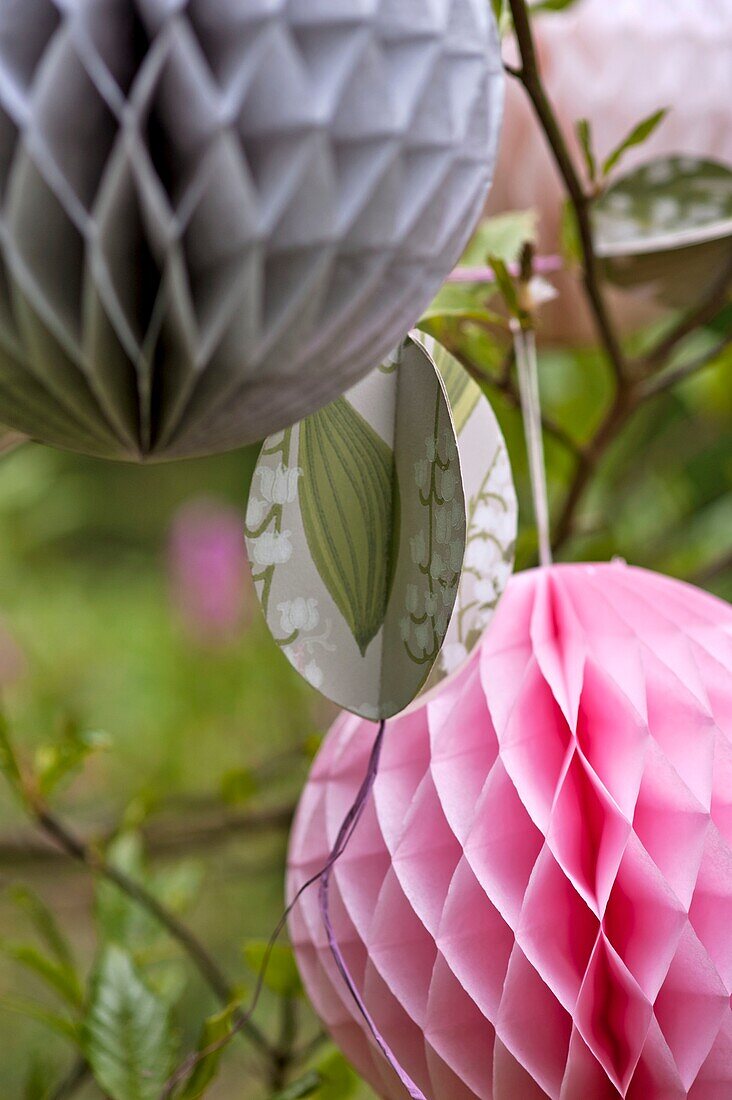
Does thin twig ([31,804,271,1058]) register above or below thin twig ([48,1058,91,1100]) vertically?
above

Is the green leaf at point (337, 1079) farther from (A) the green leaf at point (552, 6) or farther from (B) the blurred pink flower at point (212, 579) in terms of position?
(B) the blurred pink flower at point (212, 579)

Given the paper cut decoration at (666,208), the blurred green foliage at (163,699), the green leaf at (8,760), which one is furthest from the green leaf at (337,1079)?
the paper cut decoration at (666,208)

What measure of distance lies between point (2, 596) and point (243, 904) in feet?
0.98

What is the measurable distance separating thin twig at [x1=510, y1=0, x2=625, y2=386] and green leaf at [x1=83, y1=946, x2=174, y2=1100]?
20 centimetres

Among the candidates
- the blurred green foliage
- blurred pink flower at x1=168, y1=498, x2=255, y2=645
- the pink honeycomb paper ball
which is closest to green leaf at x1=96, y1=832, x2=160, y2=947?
the blurred green foliage

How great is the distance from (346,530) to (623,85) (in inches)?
7.2

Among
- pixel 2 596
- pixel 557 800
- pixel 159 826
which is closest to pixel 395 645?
pixel 557 800

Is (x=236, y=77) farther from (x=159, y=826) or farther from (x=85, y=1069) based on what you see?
(x=159, y=826)

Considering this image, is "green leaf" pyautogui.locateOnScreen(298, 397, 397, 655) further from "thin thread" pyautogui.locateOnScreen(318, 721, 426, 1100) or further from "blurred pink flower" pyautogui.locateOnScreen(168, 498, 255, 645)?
"blurred pink flower" pyautogui.locateOnScreen(168, 498, 255, 645)

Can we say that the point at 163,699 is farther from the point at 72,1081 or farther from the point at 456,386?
the point at 456,386

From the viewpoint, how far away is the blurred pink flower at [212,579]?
903 mm

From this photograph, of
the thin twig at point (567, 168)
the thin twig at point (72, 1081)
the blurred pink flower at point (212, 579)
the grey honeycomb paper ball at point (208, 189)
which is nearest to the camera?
the grey honeycomb paper ball at point (208, 189)

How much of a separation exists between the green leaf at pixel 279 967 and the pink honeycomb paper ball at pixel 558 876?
87mm

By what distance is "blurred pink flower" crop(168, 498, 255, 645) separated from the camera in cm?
90
